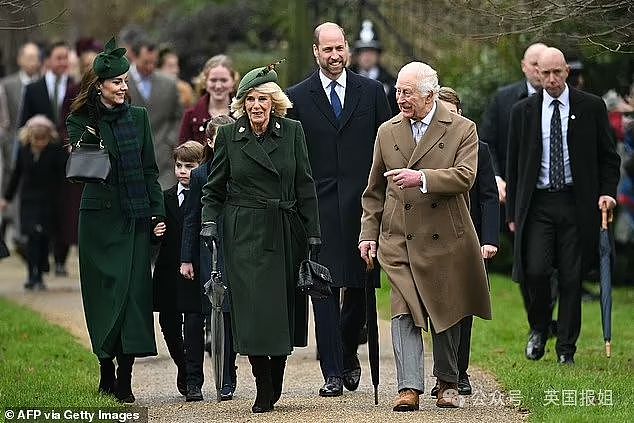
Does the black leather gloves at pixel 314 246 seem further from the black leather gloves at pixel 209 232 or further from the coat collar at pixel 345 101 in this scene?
the coat collar at pixel 345 101

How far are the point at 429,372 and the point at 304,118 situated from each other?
2.00m

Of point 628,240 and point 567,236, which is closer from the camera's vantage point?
point 567,236

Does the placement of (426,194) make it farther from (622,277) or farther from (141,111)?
(622,277)

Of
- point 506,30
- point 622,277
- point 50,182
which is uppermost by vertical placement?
point 506,30

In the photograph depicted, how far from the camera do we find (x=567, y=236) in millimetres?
11992

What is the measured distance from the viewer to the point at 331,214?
11.1 meters

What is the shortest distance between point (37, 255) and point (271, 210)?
7.92m

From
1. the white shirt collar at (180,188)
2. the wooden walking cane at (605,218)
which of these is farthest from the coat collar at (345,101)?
the wooden walking cane at (605,218)

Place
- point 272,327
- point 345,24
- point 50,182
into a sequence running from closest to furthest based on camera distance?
point 272,327 < point 50,182 < point 345,24

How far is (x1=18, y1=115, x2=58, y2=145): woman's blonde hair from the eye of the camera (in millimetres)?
17203

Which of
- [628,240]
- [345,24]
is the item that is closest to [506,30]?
[628,240]

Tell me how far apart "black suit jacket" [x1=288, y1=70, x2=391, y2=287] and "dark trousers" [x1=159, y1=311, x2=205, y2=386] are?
922 millimetres

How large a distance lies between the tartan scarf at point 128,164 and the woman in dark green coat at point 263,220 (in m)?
0.54

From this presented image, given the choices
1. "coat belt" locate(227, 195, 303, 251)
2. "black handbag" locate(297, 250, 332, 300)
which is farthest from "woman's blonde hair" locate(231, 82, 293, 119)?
"black handbag" locate(297, 250, 332, 300)
